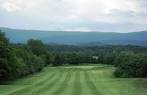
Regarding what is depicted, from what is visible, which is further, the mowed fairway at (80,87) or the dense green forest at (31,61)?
the dense green forest at (31,61)

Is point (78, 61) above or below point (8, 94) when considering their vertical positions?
below

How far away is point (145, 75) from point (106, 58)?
94.9m

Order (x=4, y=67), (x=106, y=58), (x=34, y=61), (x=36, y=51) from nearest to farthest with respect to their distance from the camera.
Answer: (x=4, y=67) → (x=34, y=61) → (x=36, y=51) → (x=106, y=58)

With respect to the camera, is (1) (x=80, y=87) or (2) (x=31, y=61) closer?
(1) (x=80, y=87)

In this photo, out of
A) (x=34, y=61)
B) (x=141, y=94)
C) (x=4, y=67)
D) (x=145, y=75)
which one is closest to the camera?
(x=141, y=94)

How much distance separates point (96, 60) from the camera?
19288 cm

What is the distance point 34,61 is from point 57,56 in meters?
66.5

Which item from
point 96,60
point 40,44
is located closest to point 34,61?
point 40,44

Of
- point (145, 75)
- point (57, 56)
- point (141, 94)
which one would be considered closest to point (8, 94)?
point (141, 94)

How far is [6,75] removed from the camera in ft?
212

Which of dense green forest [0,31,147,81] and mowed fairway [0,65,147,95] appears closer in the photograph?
mowed fairway [0,65,147,95]

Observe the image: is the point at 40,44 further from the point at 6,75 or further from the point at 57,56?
the point at 6,75

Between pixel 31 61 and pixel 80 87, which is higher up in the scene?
pixel 80 87

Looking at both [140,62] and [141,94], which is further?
[140,62]
